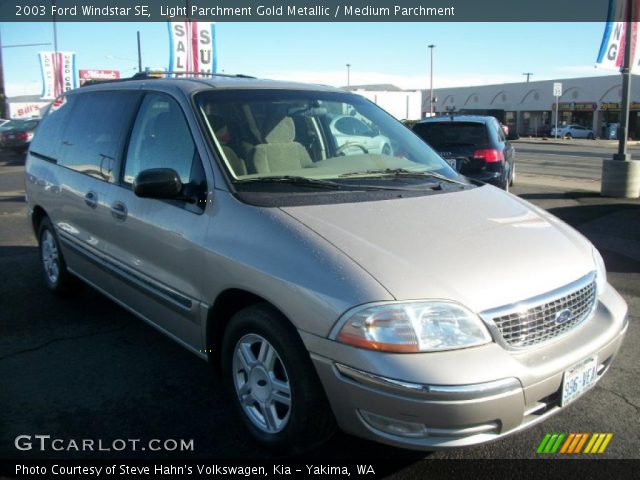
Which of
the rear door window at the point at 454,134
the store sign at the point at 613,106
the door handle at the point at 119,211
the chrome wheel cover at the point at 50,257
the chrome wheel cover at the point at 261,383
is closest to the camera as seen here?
the chrome wheel cover at the point at 261,383

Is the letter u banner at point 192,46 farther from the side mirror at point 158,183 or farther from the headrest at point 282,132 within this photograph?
the side mirror at point 158,183

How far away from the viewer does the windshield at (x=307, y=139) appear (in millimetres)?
3445

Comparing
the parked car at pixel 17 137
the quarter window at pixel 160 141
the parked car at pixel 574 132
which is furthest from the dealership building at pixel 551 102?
the quarter window at pixel 160 141

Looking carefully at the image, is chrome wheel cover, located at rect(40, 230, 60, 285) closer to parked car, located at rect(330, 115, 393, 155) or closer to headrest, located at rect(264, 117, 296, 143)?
headrest, located at rect(264, 117, 296, 143)

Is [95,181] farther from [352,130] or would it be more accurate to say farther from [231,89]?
[352,130]

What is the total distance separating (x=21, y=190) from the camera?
13875 mm

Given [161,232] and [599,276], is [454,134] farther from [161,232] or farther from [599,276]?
[161,232]

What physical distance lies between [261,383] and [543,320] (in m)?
1.36

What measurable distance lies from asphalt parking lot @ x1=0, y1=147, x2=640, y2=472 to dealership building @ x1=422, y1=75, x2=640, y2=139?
47.5 m

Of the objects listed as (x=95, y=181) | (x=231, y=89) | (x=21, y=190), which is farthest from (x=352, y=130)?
(x=21, y=190)

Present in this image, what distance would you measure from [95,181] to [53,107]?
6.08 ft

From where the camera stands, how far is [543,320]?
2.65 m

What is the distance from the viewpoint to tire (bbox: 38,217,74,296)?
17.2ft

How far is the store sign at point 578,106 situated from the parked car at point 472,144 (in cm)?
5185
